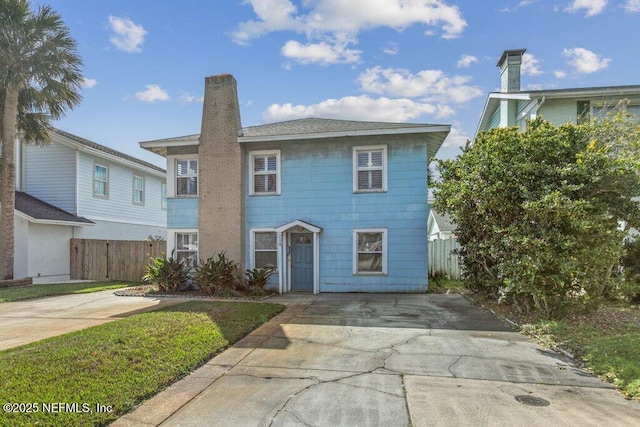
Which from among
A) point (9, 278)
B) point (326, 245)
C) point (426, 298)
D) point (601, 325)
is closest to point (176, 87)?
point (326, 245)

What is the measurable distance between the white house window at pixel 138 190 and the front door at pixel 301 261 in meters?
12.2

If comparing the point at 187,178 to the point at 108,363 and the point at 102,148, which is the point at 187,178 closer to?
the point at 102,148

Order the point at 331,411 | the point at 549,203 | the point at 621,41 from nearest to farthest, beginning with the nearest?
the point at 331,411 < the point at 549,203 < the point at 621,41

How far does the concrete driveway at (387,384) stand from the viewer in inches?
150

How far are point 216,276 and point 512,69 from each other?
14.4 metres

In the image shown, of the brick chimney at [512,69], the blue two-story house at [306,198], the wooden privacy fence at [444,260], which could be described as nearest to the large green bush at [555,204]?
the blue two-story house at [306,198]

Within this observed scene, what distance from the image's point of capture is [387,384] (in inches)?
182

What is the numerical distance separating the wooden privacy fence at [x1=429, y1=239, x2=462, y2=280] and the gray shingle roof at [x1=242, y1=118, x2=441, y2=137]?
5.98 meters

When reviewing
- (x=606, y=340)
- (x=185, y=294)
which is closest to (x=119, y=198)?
(x=185, y=294)

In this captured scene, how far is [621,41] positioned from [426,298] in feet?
30.6

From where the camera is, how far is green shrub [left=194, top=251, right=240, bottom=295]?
38.5ft

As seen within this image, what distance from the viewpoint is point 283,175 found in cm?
1307

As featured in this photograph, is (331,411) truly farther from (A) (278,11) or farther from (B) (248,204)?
(A) (278,11)

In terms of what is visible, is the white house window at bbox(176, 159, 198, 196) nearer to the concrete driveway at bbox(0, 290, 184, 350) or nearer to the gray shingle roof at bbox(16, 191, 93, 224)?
the concrete driveway at bbox(0, 290, 184, 350)
